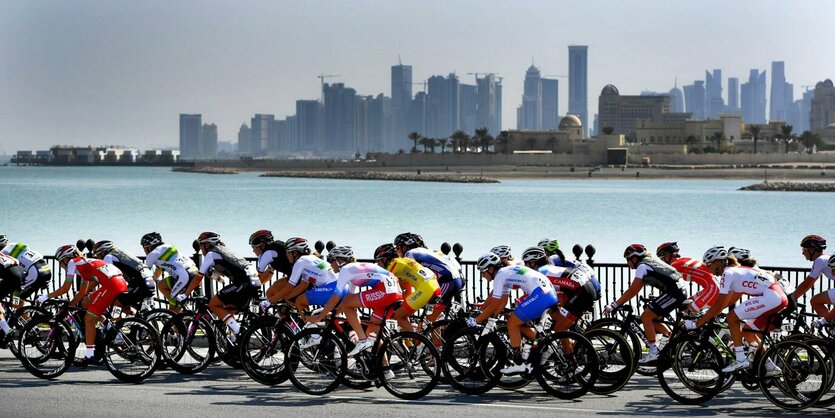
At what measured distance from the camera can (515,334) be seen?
40.5 ft

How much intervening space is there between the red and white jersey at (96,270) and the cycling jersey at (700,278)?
665 cm

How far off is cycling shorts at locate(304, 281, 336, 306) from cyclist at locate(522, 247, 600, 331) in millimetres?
2271

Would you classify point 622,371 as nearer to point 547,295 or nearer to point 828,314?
point 547,295

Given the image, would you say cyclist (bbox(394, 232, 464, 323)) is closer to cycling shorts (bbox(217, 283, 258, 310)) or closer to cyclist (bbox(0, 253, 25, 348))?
cycling shorts (bbox(217, 283, 258, 310))

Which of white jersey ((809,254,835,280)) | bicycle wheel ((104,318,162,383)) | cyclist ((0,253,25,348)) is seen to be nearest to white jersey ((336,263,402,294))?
bicycle wheel ((104,318,162,383))

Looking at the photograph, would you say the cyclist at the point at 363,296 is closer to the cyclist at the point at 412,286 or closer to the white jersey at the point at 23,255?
the cyclist at the point at 412,286

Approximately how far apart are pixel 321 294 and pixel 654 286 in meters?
3.80

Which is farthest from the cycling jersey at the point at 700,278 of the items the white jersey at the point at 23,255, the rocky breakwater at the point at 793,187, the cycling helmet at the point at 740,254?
the rocky breakwater at the point at 793,187

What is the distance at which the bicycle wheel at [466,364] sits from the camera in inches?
491

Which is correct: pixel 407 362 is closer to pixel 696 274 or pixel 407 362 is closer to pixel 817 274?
pixel 696 274

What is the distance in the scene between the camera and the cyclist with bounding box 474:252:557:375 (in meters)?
12.3

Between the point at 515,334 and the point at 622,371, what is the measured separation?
4.10 feet

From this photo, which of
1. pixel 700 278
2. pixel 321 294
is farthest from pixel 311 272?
pixel 700 278

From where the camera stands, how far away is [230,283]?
13.8 meters
